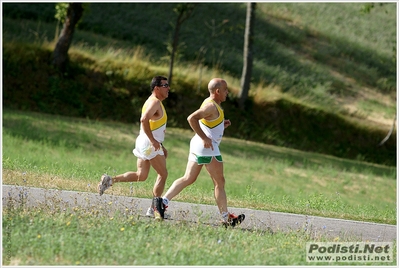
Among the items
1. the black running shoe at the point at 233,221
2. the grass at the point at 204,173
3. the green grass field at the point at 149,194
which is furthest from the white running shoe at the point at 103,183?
the grass at the point at 204,173

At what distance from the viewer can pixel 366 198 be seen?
66.4 feet

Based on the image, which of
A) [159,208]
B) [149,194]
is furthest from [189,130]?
[159,208]

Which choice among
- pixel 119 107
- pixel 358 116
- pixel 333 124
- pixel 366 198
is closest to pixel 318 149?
pixel 333 124

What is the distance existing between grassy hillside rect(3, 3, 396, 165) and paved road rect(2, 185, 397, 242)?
641 inches

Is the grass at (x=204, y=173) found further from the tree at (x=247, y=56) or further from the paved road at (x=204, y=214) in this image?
the tree at (x=247, y=56)

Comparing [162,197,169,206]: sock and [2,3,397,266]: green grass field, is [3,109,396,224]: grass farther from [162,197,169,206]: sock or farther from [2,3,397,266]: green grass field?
[162,197,169,206]: sock

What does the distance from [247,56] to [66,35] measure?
722 cm

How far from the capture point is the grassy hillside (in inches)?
1119

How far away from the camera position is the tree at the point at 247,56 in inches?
1151

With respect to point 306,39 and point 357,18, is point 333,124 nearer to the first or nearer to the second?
point 306,39

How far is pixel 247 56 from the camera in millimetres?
30078

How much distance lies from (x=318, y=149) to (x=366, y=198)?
10611 mm

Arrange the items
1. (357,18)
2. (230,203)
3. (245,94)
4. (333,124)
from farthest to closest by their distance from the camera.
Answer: (357,18) < (333,124) < (245,94) < (230,203)

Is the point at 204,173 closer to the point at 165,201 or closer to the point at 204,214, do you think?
the point at 204,214
